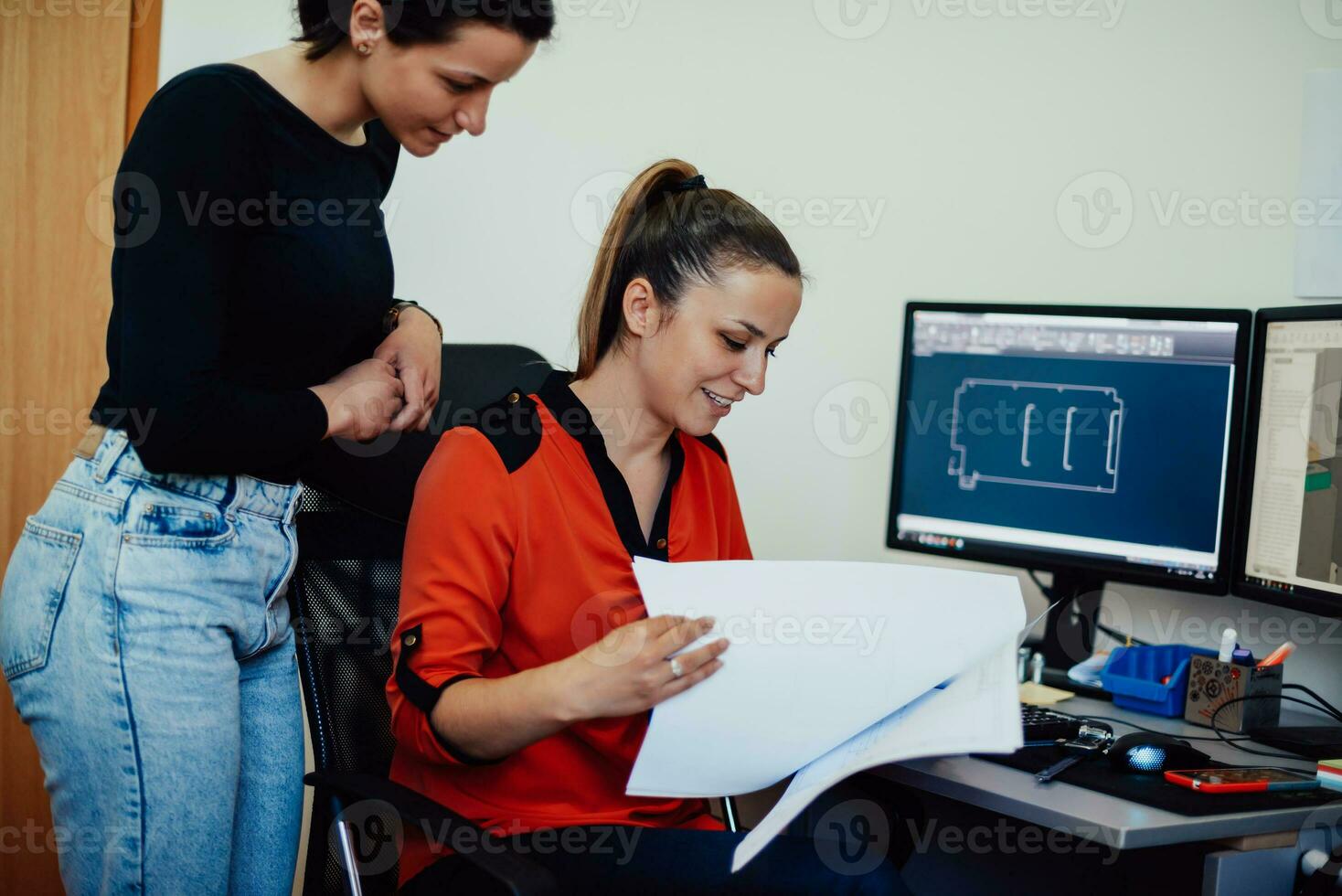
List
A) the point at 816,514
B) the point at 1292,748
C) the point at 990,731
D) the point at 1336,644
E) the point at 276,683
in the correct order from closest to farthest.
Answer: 1. the point at 990,731
2. the point at 276,683
3. the point at 1292,748
4. the point at 1336,644
5. the point at 816,514

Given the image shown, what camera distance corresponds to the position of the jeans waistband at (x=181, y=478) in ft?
3.48

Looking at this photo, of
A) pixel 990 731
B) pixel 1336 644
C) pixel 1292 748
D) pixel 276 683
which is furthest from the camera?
pixel 1336 644

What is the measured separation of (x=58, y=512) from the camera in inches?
41.8

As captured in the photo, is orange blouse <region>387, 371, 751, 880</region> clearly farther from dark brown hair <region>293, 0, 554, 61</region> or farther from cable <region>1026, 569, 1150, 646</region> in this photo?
cable <region>1026, 569, 1150, 646</region>

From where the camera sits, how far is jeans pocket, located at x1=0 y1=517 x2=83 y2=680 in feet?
3.40

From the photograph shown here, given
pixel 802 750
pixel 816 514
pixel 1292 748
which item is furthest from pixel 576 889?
pixel 816 514

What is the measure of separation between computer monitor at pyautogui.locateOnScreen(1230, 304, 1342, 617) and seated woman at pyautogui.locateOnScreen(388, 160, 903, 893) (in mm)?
→ 733

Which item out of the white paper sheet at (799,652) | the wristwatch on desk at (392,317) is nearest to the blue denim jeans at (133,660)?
the wristwatch on desk at (392,317)

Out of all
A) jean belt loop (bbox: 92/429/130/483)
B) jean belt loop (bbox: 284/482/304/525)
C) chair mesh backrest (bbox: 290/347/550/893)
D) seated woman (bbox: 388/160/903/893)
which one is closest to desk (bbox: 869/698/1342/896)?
seated woman (bbox: 388/160/903/893)

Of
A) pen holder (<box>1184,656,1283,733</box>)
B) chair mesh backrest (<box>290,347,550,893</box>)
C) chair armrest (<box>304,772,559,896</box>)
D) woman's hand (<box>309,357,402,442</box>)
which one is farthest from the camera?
pen holder (<box>1184,656,1283,733</box>)

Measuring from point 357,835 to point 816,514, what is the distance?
113cm

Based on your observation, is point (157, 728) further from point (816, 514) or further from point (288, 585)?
point (816, 514)

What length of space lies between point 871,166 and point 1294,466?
0.88m

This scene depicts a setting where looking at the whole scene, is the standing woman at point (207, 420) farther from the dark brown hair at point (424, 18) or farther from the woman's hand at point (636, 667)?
the woman's hand at point (636, 667)
